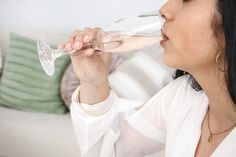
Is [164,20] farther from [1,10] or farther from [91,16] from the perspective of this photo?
[1,10]

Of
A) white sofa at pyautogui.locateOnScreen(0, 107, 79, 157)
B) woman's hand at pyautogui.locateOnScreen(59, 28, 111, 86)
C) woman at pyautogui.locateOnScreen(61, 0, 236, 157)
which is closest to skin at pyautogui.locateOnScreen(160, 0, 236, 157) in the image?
woman at pyautogui.locateOnScreen(61, 0, 236, 157)

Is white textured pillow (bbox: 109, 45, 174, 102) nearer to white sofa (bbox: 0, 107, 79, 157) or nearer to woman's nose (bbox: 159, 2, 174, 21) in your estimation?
white sofa (bbox: 0, 107, 79, 157)

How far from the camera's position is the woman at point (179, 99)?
0.85 metres

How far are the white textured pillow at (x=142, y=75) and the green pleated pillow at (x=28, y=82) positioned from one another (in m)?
0.34

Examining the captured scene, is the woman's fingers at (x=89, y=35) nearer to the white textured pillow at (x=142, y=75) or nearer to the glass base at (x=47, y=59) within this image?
the glass base at (x=47, y=59)

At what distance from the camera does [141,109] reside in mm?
1142

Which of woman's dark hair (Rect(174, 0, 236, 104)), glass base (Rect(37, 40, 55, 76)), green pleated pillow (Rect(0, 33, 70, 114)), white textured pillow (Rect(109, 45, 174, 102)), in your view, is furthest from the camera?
green pleated pillow (Rect(0, 33, 70, 114))

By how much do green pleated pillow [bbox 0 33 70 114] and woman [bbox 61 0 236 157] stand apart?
38.9 inches

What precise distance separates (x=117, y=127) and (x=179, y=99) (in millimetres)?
190

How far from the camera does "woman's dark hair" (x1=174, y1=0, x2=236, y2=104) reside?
31.6 inches

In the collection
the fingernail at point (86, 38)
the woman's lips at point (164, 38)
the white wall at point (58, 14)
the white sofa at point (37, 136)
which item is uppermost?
the fingernail at point (86, 38)

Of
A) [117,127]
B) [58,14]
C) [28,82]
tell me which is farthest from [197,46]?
[58,14]

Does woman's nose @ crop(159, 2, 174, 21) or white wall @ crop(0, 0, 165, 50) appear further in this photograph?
white wall @ crop(0, 0, 165, 50)

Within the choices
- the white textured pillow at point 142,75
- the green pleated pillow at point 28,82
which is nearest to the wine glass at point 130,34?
the white textured pillow at point 142,75
